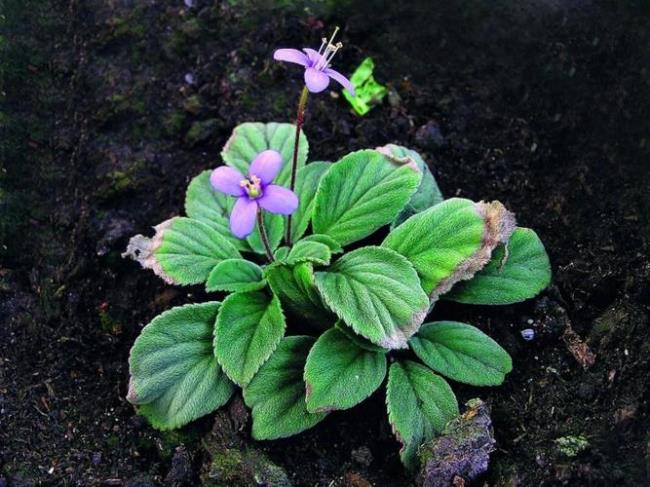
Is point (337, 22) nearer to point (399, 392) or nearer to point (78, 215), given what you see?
point (78, 215)

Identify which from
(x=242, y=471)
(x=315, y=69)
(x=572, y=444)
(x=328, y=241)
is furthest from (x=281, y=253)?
(x=572, y=444)

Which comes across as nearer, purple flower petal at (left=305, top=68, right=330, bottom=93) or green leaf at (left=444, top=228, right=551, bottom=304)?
purple flower petal at (left=305, top=68, right=330, bottom=93)

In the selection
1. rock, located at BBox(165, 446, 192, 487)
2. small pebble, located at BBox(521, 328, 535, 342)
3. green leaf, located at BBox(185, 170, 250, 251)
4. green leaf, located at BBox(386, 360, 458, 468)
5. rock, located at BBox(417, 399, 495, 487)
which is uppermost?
small pebble, located at BBox(521, 328, 535, 342)

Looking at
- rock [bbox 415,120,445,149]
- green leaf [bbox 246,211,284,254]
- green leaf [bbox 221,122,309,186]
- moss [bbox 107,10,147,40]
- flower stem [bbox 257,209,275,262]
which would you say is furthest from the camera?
moss [bbox 107,10,147,40]

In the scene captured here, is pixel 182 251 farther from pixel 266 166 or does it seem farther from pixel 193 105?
pixel 193 105

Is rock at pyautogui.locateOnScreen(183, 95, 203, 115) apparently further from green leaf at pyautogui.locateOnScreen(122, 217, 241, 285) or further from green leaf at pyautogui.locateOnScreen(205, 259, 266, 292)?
green leaf at pyautogui.locateOnScreen(205, 259, 266, 292)

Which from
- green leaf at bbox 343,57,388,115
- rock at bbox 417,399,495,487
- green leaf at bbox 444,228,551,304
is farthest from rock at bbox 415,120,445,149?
rock at bbox 417,399,495,487

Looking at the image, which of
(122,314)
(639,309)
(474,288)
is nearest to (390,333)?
(474,288)
